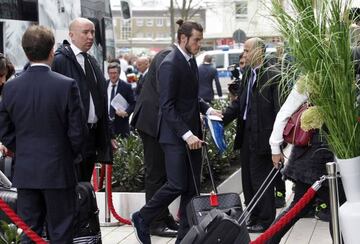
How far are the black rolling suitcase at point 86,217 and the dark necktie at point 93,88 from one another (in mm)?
951

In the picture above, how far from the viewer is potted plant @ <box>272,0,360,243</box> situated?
14.2 feet

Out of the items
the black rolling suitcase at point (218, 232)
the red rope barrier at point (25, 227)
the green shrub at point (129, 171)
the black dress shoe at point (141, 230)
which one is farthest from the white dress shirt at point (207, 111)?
the green shrub at point (129, 171)

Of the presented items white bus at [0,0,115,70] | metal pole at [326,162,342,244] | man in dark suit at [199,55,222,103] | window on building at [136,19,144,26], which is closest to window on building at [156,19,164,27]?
window on building at [136,19,144,26]

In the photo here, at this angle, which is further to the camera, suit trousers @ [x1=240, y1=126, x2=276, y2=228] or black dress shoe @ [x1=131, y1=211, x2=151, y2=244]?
suit trousers @ [x1=240, y1=126, x2=276, y2=228]

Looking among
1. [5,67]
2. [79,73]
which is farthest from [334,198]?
[5,67]

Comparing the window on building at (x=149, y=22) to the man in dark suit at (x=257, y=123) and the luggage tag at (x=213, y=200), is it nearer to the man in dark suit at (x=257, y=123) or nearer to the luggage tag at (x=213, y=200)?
the man in dark suit at (x=257, y=123)

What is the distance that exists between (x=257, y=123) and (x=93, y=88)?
167cm

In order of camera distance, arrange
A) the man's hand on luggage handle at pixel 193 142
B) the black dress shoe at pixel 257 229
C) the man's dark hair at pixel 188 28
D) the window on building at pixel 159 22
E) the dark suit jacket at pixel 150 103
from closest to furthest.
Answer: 1. the man's hand on luggage handle at pixel 193 142
2. the man's dark hair at pixel 188 28
3. the dark suit jacket at pixel 150 103
4. the black dress shoe at pixel 257 229
5. the window on building at pixel 159 22

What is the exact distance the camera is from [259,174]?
25.5 ft

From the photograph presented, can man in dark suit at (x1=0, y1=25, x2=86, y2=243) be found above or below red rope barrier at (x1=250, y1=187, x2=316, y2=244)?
above

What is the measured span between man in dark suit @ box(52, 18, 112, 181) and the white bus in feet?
12.3

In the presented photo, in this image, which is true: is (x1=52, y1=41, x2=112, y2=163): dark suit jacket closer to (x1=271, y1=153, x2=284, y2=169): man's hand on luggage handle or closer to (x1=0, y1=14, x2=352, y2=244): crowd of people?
(x1=0, y1=14, x2=352, y2=244): crowd of people

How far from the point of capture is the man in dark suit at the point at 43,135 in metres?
5.51

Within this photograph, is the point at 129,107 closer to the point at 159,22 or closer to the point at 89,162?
the point at 89,162
